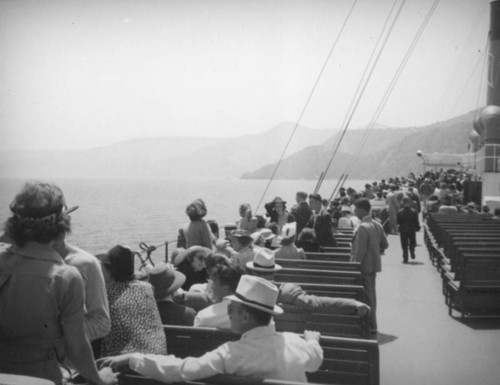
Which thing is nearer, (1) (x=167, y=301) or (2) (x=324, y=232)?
(1) (x=167, y=301)

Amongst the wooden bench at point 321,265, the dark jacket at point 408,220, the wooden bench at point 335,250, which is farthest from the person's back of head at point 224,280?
the dark jacket at point 408,220

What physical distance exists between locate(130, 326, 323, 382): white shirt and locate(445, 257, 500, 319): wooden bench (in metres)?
5.31

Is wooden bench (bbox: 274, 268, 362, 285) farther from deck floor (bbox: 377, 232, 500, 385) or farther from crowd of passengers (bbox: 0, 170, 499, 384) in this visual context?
crowd of passengers (bbox: 0, 170, 499, 384)

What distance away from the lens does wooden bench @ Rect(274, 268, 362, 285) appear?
21.7 ft

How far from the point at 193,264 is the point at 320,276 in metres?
1.51

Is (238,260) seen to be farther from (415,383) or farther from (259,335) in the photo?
(259,335)

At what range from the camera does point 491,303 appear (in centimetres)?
795

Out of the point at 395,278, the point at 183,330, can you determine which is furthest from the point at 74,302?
the point at 395,278

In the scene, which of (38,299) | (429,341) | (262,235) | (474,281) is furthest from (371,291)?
(38,299)

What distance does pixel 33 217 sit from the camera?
2.57 metres

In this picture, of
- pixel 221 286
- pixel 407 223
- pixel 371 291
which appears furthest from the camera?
pixel 407 223

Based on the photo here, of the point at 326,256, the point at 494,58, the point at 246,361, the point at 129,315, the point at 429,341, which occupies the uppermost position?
the point at 494,58

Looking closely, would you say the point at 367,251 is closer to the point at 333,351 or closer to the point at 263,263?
the point at 263,263

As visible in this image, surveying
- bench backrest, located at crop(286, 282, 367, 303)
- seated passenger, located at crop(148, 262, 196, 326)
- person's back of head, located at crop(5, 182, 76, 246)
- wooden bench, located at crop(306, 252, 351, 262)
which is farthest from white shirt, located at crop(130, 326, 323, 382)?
wooden bench, located at crop(306, 252, 351, 262)
